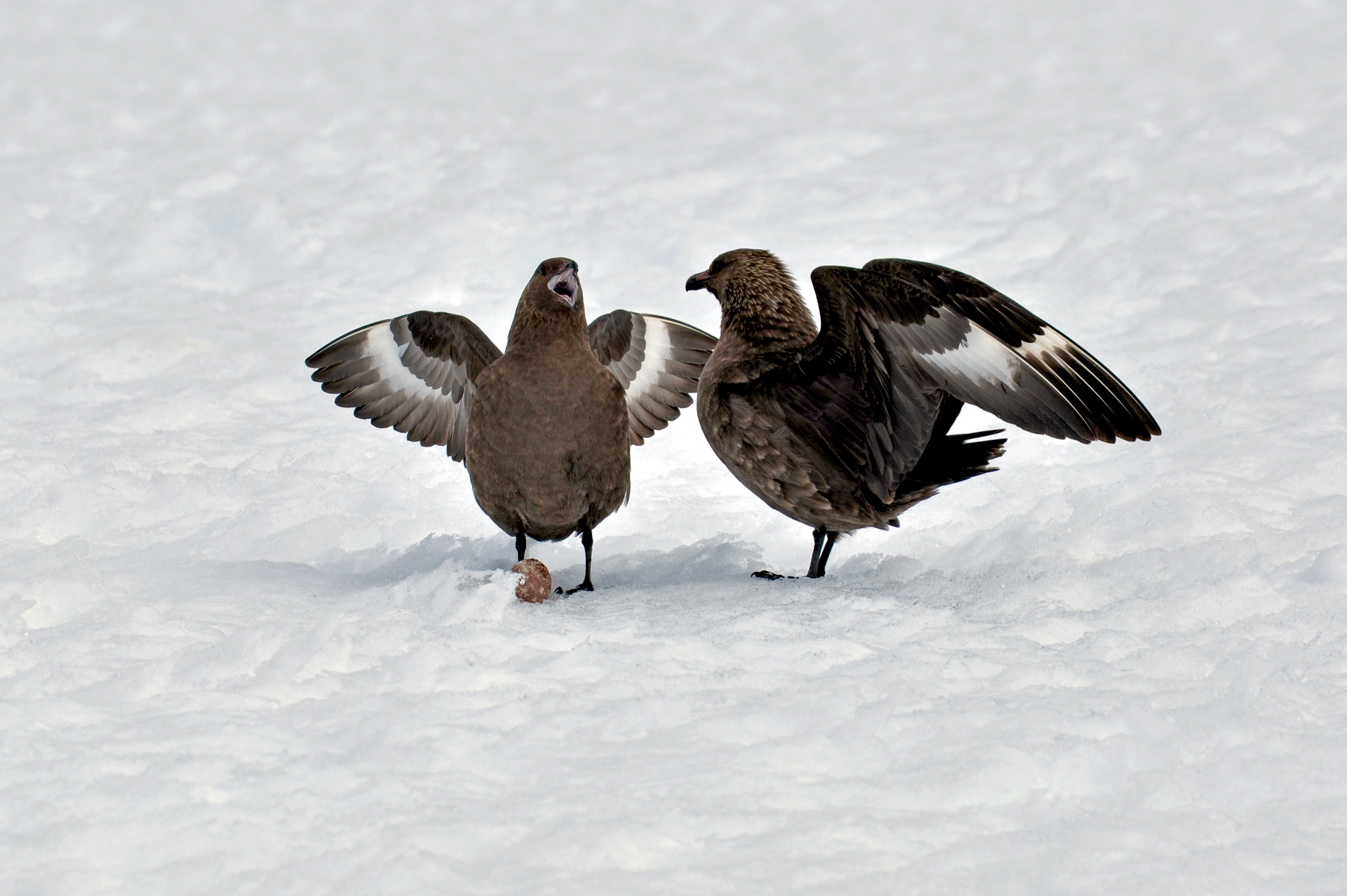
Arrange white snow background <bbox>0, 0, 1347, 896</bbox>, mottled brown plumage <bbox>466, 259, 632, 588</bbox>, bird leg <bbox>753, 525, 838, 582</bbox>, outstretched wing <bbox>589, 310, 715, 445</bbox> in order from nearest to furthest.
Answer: white snow background <bbox>0, 0, 1347, 896</bbox>
mottled brown plumage <bbox>466, 259, 632, 588</bbox>
bird leg <bbox>753, 525, 838, 582</bbox>
outstretched wing <bbox>589, 310, 715, 445</bbox>

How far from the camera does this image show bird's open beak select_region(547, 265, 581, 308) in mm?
4555

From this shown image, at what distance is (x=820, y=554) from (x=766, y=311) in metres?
0.97

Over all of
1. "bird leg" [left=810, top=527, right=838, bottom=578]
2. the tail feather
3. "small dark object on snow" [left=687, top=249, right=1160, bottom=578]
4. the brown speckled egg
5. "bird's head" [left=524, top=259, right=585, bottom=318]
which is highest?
"bird's head" [left=524, top=259, right=585, bottom=318]

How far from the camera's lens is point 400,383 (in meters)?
5.64

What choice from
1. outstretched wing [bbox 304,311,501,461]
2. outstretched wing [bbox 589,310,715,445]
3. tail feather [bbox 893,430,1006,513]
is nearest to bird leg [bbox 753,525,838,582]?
tail feather [bbox 893,430,1006,513]

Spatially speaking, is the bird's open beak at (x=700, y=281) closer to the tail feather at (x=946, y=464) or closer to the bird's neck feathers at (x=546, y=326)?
the bird's neck feathers at (x=546, y=326)

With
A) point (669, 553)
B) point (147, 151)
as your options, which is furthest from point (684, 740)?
point (147, 151)

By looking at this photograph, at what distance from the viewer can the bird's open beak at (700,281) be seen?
5.16 meters

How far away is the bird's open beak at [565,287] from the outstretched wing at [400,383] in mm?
1020

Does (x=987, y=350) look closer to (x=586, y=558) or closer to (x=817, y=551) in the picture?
(x=817, y=551)

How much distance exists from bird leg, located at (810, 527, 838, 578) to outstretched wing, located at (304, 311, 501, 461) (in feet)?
5.50

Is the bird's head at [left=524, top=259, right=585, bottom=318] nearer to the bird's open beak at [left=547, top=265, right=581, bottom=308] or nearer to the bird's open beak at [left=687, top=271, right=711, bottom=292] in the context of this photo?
the bird's open beak at [left=547, top=265, right=581, bottom=308]

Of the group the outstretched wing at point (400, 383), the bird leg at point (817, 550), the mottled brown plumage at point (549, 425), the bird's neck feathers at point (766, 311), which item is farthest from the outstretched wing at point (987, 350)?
the outstretched wing at point (400, 383)

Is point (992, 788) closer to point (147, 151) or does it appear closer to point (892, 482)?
point (892, 482)
